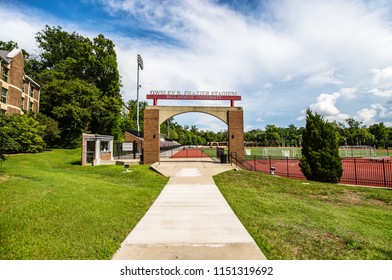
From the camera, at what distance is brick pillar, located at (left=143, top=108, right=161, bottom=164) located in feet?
61.8

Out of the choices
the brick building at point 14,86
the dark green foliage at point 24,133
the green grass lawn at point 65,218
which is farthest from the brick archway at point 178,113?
the brick building at point 14,86

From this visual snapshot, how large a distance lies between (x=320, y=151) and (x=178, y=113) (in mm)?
11960

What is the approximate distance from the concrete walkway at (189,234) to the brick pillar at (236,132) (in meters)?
11.7

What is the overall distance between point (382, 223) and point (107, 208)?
7.93 m

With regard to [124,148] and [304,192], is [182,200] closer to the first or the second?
[304,192]

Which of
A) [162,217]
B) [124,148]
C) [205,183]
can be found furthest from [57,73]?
[162,217]

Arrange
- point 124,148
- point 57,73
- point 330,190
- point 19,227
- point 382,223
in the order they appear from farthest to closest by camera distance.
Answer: point 57,73 → point 124,148 → point 330,190 → point 382,223 → point 19,227

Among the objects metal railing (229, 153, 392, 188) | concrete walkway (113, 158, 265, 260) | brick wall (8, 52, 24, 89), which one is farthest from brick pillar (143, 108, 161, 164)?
brick wall (8, 52, 24, 89)

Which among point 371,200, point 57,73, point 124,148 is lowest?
point 371,200

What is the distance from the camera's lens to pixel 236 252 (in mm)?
3924

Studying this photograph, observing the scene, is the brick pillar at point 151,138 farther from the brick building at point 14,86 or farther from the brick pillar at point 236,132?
the brick building at point 14,86

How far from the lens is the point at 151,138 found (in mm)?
18938

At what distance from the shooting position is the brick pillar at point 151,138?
1884cm

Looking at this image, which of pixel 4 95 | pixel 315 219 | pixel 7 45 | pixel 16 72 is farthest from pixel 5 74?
pixel 315 219
